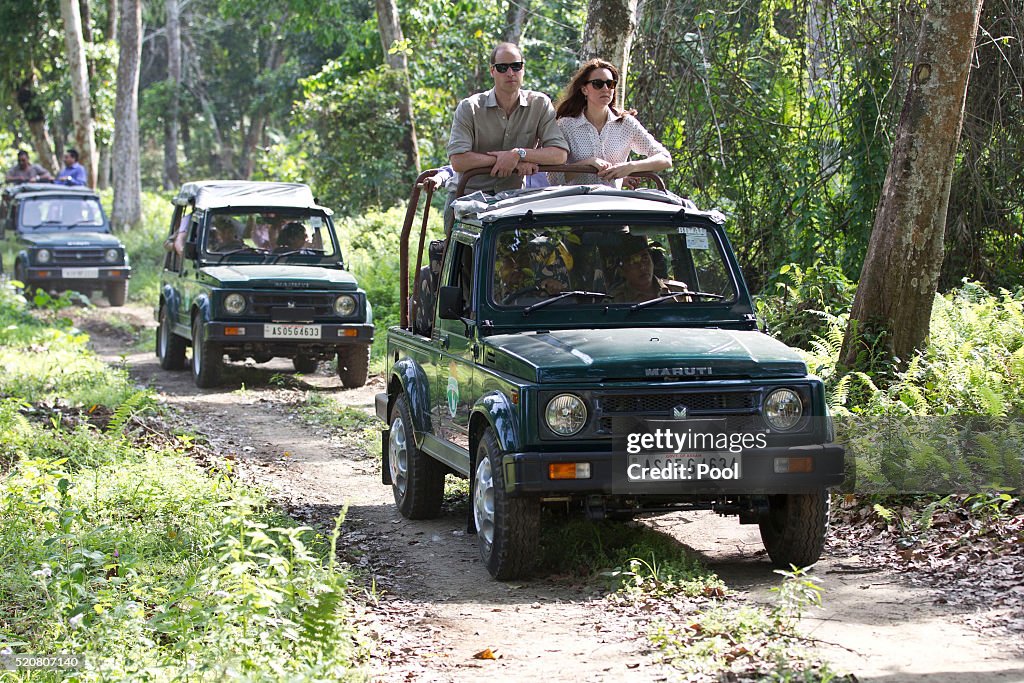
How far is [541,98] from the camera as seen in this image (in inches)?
356

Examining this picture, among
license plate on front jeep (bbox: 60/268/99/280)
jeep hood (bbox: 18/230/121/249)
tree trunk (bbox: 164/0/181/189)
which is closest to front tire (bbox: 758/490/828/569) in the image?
license plate on front jeep (bbox: 60/268/99/280)

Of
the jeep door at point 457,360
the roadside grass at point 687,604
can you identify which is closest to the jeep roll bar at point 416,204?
the jeep door at point 457,360

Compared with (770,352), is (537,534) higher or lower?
lower

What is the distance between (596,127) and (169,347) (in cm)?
782

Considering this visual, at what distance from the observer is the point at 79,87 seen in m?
30.0

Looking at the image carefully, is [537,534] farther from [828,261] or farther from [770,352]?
[828,261]

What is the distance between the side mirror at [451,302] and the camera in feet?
24.5

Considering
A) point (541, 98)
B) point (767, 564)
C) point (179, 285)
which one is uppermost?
point (541, 98)

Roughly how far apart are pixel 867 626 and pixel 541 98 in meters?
4.49

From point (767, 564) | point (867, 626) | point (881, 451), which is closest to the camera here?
point (867, 626)

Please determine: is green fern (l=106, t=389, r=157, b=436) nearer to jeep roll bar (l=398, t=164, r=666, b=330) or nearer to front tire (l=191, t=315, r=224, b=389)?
front tire (l=191, t=315, r=224, b=389)

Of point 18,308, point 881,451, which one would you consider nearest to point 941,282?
point 881,451

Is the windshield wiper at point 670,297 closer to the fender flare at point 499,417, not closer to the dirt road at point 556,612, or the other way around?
the fender flare at point 499,417

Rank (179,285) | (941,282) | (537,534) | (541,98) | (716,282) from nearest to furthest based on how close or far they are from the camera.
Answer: (537,534) → (716,282) → (541,98) → (941,282) → (179,285)
